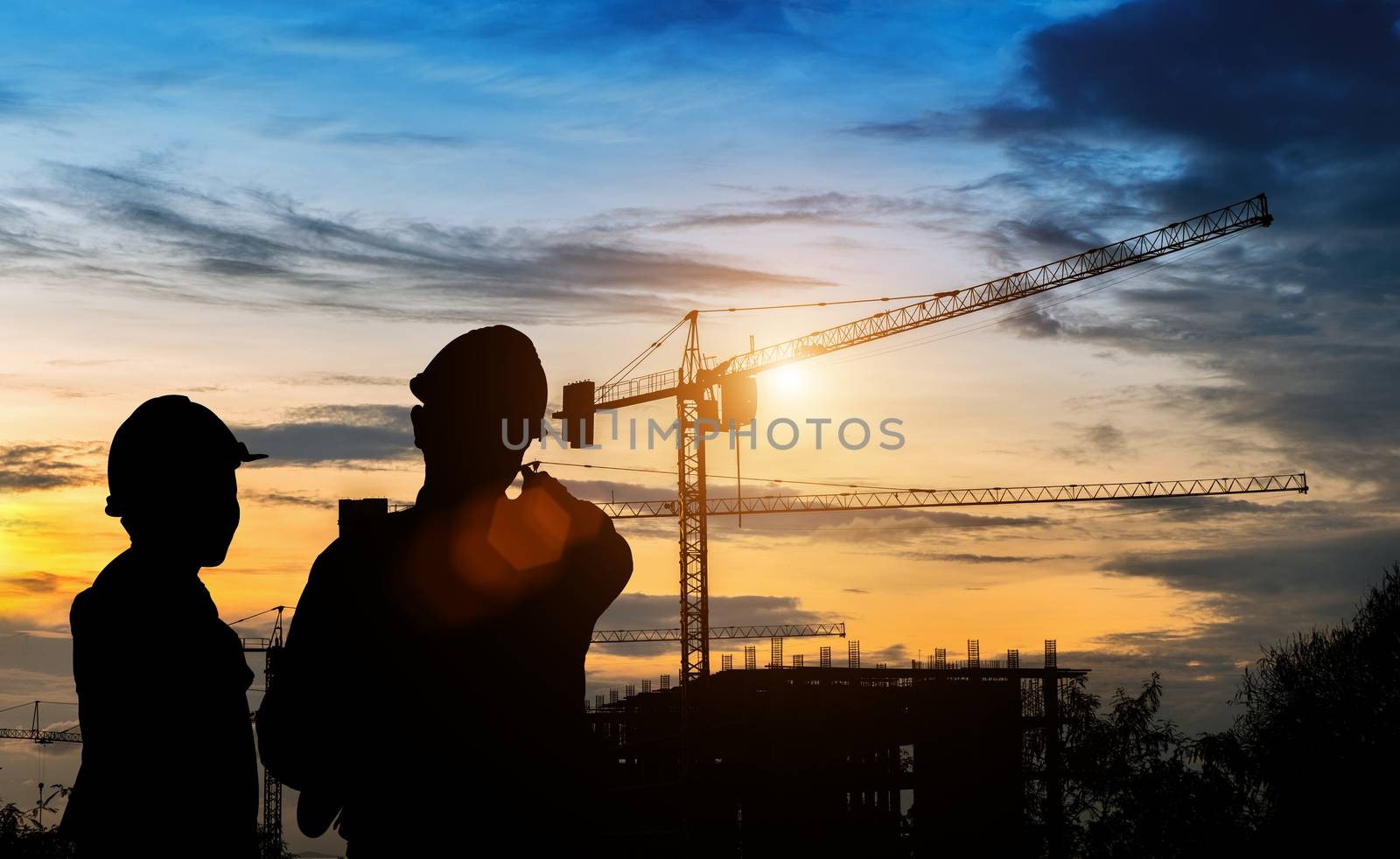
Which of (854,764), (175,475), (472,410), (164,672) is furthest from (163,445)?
(854,764)

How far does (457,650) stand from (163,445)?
86 centimetres

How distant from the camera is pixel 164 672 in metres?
3.27

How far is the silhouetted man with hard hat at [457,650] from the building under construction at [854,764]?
68451 mm

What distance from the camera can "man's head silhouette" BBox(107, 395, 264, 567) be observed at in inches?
133

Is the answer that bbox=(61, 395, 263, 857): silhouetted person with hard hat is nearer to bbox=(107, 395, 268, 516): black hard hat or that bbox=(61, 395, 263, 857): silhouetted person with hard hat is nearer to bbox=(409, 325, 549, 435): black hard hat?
bbox=(107, 395, 268, 516): black hard hat

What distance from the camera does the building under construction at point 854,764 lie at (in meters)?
74.6

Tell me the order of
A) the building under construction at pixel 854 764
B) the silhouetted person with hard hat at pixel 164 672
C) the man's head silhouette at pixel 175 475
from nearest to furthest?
the silhouetted person with hard hat at pixel 164 672
the man's head silhouette at pixel 175 475
the building under construction at pixel 854 764

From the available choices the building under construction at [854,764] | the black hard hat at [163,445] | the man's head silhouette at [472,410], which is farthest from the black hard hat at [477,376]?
the building under construction at [854,764]

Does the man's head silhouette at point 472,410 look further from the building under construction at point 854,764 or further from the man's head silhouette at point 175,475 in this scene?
the building under construction at point 854,764

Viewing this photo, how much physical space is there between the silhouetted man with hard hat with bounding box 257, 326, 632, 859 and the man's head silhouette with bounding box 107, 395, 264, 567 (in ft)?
1.03

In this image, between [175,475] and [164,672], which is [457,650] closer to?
[164,672]

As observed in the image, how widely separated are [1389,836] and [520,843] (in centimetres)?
2919

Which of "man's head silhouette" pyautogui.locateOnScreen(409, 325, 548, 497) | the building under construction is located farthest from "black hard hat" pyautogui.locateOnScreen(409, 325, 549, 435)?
the building under construction

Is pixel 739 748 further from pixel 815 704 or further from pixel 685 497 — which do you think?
pixel 685 497
